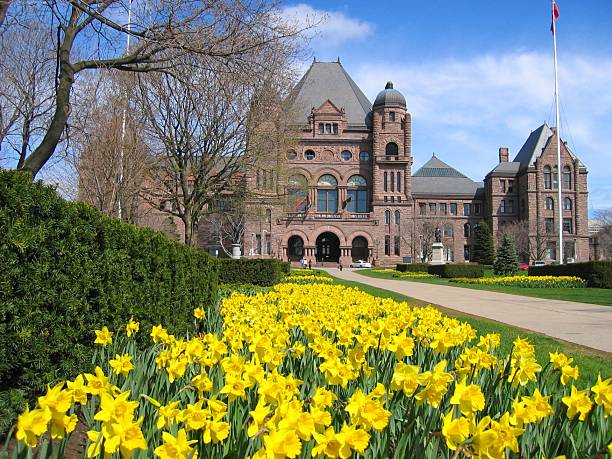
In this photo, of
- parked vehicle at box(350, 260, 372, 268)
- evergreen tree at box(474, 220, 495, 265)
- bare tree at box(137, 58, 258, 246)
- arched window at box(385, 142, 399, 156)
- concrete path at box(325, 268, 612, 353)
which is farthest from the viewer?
evergreen tree at box(474, 220, 495, 265)

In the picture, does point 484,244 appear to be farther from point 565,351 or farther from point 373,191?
point 565,351

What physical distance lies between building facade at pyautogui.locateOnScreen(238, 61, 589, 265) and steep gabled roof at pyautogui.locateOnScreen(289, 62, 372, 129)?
0.42ft

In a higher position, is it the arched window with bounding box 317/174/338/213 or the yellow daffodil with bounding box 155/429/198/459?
the arched window with bounding box 317/174/338/213

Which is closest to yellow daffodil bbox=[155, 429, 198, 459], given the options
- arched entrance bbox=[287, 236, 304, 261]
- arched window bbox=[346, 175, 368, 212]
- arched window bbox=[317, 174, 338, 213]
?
arched entrance bbox=[287, 236, 304, 261]

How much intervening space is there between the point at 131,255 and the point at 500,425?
4755 mm

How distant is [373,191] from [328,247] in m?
9.75

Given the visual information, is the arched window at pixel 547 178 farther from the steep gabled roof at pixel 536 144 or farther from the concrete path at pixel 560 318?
the concrete path at pixel 560 318

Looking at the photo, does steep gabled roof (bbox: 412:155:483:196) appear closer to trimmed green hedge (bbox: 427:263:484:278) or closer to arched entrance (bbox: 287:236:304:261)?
arched entrance (bbox: 287:236:304:261)

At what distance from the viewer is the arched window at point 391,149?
205ft

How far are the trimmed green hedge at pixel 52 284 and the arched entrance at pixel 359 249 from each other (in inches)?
2251

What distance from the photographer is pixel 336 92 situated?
6556 centimetres

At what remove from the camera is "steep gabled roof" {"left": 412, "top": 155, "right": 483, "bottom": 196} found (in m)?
75.4

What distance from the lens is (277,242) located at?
58906mm

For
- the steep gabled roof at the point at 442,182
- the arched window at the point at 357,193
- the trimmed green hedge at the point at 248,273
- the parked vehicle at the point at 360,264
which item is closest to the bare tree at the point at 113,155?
the trimmed green hedge at the point at 248,273
